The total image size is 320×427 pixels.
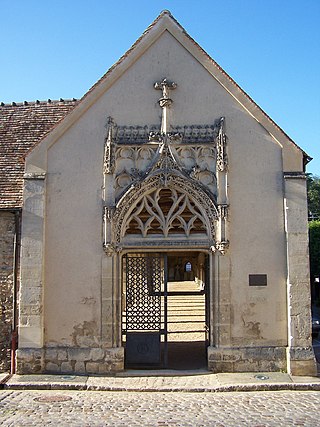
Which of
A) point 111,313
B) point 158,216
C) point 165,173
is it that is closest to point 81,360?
point 111,313

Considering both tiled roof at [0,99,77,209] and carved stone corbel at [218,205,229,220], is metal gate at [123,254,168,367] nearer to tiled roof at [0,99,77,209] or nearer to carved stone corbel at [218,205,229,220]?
carved stone corbel at [218,205,229,220]

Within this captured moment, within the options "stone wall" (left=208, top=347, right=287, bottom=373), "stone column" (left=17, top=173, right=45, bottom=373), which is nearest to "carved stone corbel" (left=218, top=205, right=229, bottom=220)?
"stone wall" (left=208, top=347, right=287, bottom=373)

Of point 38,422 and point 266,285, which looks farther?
point 266,285

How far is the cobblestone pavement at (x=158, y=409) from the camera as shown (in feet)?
27.2

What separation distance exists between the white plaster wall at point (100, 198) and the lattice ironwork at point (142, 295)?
953mm

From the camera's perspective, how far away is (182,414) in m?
8.72

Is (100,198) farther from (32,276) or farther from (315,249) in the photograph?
(315,249)

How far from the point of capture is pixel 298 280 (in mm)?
11367

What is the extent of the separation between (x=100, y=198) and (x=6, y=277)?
9.93 ft

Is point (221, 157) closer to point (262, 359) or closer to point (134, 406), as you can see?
point (262, 359)

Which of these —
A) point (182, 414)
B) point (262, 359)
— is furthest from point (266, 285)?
point (182, 414)

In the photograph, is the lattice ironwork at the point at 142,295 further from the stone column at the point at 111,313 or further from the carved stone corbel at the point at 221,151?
the carved stone corbel at the point at 221,151

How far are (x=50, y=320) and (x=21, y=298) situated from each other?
0.85 m

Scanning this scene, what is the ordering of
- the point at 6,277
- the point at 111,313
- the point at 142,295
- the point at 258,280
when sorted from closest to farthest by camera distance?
the point at 111,313 → the point at 258,280 → the point at 6,277 → the point at 142,295
